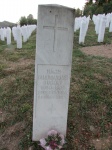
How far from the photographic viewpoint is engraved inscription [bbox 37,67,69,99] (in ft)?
9.13

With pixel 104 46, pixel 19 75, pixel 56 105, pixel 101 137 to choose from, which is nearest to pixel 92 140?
pixel 101 137

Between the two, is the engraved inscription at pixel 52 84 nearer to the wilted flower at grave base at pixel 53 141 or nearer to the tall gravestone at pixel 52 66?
the tall gravestone at pixel 52 66

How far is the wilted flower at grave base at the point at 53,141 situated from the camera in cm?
290

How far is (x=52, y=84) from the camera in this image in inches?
112

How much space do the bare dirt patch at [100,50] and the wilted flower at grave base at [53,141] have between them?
16.8 ft

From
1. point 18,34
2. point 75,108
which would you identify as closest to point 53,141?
point 75,108

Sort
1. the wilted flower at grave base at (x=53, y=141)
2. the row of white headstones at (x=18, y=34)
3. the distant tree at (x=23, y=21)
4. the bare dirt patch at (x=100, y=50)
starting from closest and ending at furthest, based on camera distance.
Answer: the wilted flower at grave base at (x=53, y=141), the bare dirt patch at (x=100, y=50), the row of white headstones at (x=18, y=34), the distant tree at (x=23, y=21)

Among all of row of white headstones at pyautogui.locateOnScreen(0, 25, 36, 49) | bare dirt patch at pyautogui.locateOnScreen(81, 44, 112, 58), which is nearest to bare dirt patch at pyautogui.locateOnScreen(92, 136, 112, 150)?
bare dirt patch at pyautogui.locateOnScreen(81, 44, 112, 58)

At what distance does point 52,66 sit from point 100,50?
19.7ft

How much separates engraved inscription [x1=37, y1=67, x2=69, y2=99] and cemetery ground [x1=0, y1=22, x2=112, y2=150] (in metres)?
0.90

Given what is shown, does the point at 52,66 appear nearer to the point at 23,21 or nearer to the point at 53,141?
the point at 53,141

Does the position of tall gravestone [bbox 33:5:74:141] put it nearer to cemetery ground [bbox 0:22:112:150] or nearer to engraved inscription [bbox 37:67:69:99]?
engraved inscription [bbox 37:67:69:99]

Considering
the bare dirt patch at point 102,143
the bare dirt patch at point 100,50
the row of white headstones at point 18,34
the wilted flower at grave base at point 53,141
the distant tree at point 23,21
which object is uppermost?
the distant tree at point 23,21

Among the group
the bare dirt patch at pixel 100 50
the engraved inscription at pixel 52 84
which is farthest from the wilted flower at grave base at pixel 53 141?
the bare dirt patch at pixel 100 50
